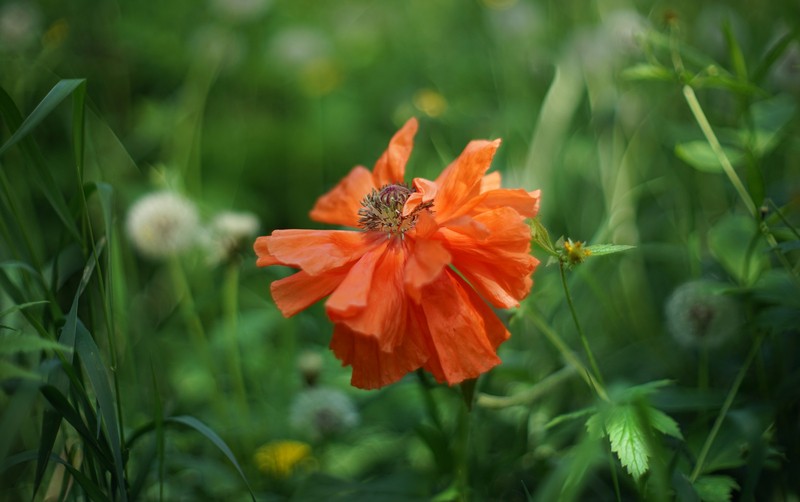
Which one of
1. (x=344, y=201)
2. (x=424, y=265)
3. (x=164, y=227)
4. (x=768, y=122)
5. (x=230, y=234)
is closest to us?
(x=424, y=265)

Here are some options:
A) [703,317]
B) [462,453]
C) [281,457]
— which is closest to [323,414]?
[281,457]

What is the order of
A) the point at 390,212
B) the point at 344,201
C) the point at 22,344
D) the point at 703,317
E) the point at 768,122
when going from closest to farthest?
the point at 22,344, the point at 390,212, the point at 344,201, the point at 703,317, the point at 768,122

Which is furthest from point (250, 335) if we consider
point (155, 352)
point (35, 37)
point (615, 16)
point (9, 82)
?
point (615, 16)

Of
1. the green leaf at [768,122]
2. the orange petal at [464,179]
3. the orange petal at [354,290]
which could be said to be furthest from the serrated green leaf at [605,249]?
the green leaf at [768,122]

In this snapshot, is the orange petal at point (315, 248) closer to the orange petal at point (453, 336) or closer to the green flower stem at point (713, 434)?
the orange petal at point (453, 336)

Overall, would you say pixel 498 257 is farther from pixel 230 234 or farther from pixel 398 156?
pixel 230 234

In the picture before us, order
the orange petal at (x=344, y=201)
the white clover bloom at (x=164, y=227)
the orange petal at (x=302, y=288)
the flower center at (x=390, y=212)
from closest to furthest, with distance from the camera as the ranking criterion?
the orange petal at (x=302, y=288) → the flower center at (x=390, y=212) → the orange petal at (x=344, y=201) → the white clover bloom at (x=164, y=227)

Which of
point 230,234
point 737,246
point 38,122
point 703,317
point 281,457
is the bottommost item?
point 281,457

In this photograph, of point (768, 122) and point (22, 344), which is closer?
point (22, 344)
